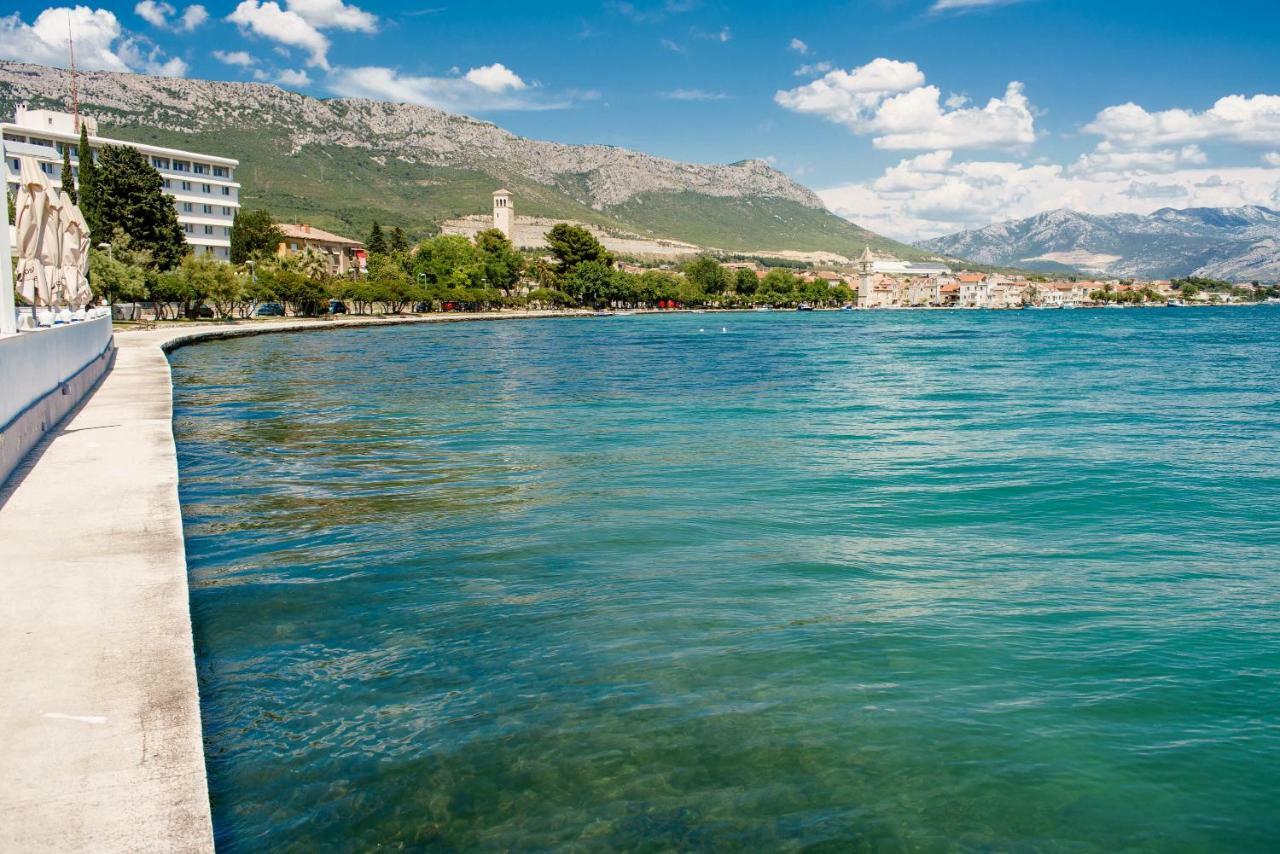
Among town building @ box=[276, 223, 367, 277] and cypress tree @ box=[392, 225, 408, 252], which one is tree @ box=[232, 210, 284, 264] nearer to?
Answer: town building @ box=[276, 223, 367, 277]

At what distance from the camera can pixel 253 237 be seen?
4082 inches

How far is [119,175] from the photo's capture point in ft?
259

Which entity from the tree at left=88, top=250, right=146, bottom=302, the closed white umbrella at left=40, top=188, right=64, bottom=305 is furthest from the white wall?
the tree at left=88, top=250, right=146, bottom=302

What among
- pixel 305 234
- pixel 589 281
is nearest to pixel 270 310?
pixel 305 234

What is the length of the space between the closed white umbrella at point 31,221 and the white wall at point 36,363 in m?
3.67

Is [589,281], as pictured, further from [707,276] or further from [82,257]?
[82,257]

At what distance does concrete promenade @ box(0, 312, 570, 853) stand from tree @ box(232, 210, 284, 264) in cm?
9837

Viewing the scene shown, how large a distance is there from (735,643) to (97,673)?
4.63 metres

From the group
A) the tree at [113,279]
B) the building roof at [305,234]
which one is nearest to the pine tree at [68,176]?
the tree at [113,279]

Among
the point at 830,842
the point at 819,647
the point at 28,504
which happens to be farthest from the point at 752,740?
the point at 28,504

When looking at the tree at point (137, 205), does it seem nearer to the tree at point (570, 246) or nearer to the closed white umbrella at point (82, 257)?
the closed white umbrella at point (82, 257)

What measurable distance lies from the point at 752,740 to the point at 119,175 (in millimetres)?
88576

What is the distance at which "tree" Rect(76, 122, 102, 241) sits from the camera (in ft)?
240

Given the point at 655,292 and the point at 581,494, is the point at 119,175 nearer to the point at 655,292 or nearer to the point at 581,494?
the point at 581,494
